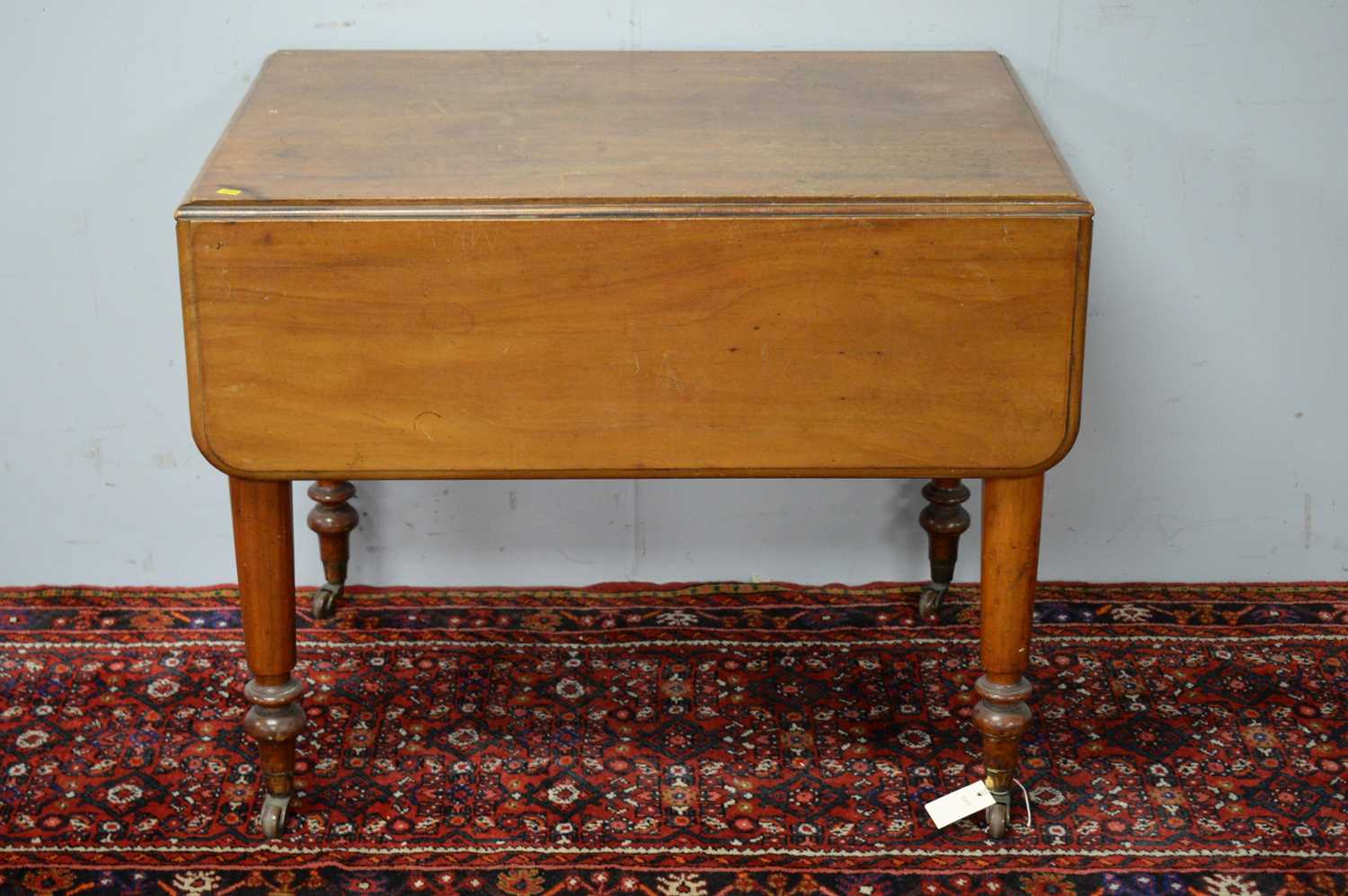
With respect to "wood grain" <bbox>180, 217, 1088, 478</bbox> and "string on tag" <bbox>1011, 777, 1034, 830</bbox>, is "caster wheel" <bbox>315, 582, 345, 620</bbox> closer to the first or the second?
"wood grain" <bbox>180, 217, 1088, 478</bbox>

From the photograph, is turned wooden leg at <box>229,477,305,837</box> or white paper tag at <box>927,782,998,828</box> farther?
white paper tag at <box>927,782,998,828</box>

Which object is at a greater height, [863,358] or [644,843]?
[863,358]

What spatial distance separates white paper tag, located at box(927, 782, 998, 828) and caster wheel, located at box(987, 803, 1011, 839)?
0.01 meters

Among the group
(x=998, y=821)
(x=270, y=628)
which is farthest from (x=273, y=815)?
(x=998, y=821)

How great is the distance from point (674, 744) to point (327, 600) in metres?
0.65

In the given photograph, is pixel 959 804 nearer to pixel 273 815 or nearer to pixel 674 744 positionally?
pixel 674 744

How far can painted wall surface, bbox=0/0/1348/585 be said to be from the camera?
247 cm

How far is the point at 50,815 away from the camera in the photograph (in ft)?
7.40

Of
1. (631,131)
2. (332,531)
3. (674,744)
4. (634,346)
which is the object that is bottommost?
(674,744)

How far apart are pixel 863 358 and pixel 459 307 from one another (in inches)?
18.1

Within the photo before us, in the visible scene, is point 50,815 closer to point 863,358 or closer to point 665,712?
point 665,712

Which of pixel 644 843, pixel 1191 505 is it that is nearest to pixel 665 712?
pixel 644 843

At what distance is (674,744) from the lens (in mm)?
2416

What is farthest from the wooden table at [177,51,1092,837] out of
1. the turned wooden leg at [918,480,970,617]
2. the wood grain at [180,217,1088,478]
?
the turned wooden leg at [918,480,970,617]
